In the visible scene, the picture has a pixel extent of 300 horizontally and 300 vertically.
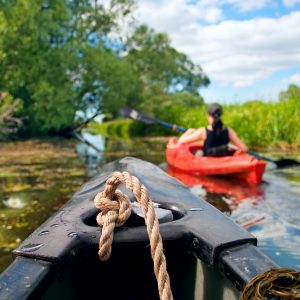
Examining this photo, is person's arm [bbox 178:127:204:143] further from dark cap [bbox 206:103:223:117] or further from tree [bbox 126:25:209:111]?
tree [bbox 126:25:209:111]

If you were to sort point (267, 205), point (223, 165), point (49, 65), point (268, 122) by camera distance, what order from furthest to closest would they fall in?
point (49, 65)
point (268, 122)
point (223, 165)
point (267, 205)

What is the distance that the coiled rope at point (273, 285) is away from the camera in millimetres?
1058

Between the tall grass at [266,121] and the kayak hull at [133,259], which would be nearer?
the kayak hull at [133,259]

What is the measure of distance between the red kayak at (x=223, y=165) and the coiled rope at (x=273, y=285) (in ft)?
16.6

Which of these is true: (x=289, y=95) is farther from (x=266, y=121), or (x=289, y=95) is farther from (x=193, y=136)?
(x=193, y=136)

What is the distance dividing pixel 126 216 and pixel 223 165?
4827 mm

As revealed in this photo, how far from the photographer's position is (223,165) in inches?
248

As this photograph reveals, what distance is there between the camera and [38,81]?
17.3 meters

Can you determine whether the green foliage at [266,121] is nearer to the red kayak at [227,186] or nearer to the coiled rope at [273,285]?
the red kayak at [227,186]

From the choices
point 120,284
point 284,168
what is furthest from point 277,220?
point 284,168

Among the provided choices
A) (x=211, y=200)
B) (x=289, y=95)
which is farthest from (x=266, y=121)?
(x=211, y=200)

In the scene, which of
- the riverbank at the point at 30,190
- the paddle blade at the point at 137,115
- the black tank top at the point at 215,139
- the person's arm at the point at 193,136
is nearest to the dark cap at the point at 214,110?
the black tank top at the point at 215,139

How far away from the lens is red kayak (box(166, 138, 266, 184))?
607cm

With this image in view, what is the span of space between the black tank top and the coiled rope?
5.40 m
